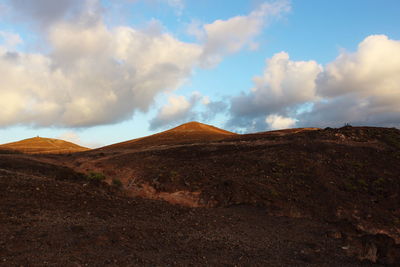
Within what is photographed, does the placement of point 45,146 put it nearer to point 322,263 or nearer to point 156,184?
point 156,184

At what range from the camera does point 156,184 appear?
18625mm

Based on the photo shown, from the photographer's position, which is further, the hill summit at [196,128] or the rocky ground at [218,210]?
the hill summit at [196,128]

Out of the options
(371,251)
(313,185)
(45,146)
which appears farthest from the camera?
(45,146)

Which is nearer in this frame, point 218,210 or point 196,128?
point 218,210

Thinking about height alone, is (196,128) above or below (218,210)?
above

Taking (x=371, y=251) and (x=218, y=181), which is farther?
(x=218, y=181)

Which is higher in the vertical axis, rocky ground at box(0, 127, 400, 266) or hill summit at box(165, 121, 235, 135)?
hill summit at box(165, 121, 235, 135)

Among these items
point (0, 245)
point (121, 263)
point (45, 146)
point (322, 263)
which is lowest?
point (322, 263)

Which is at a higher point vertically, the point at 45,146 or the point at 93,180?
the point at 45,146

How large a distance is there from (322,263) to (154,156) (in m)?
19.4

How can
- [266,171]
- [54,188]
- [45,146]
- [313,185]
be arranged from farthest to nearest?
[45,146], [266,171], [313,185], [54,188]

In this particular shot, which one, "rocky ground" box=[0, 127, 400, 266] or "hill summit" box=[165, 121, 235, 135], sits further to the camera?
"hill summit" box=[165, 121, 235, 135]

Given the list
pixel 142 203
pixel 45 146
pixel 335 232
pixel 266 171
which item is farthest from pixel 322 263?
pixel 45 146

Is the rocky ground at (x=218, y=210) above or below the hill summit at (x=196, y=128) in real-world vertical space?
below
